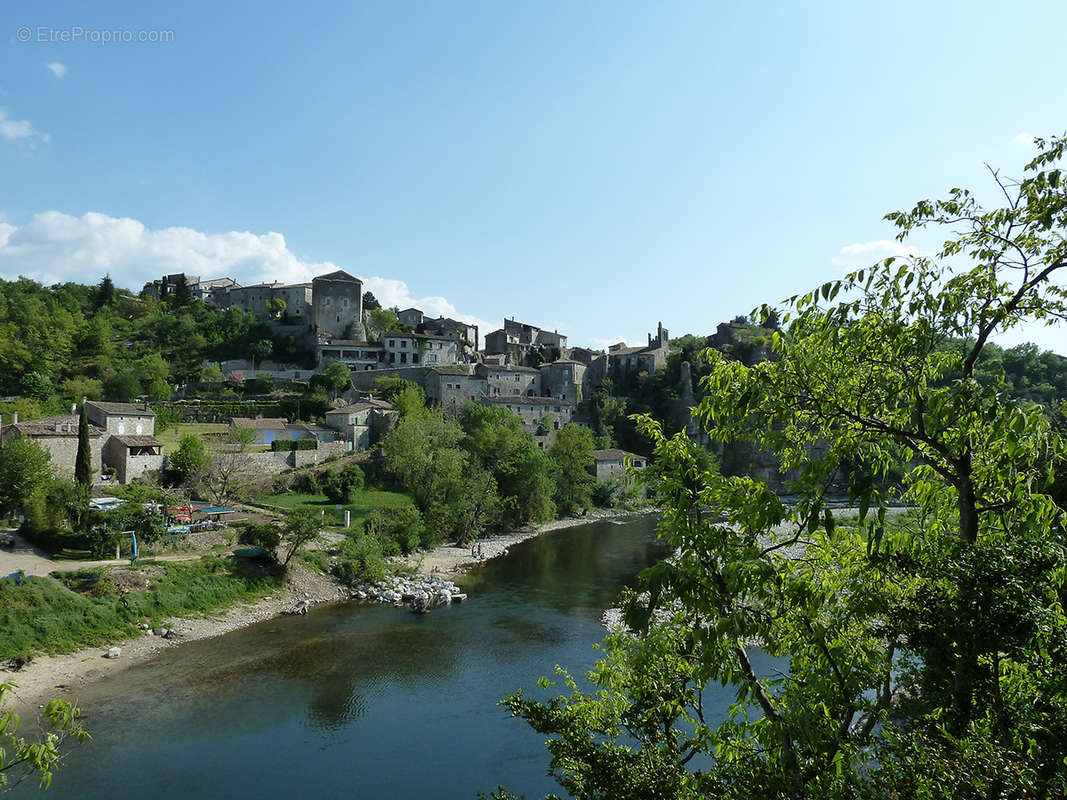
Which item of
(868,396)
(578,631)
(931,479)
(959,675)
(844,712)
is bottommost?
(578,631)

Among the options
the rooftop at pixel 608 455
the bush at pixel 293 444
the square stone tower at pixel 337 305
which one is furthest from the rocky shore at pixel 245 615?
the square stone tower at pixel 337 305

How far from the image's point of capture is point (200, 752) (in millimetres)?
12812

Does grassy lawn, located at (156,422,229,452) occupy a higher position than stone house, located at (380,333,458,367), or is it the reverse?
stone house, located at (380,333,458,367)

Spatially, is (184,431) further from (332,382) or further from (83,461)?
(332,382)

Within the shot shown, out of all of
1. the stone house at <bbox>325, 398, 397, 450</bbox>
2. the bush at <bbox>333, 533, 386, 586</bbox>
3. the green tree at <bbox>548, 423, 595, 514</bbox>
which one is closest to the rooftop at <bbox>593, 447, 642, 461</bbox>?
the green tree at <bbox>548, 423, 595, 514</bbox>

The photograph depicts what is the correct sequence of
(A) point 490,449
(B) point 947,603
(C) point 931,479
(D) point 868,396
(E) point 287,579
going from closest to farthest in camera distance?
(B) point 947,603, (D) point 868,396, (C) point 931,479, (E) point 287,579, (A) point 490,449

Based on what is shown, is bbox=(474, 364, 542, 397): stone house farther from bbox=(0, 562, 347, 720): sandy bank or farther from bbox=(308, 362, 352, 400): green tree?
bbox=(0, 562, 347, 720): sandy bank

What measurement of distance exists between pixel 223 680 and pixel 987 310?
18.2 metres

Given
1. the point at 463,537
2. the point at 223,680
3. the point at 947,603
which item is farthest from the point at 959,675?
the point at 463,537

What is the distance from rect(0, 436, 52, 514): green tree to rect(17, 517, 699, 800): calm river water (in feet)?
33.9

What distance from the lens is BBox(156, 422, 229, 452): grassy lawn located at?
109 feet

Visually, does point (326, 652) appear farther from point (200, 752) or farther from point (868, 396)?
point (868, 396)

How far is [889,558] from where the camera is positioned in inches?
144

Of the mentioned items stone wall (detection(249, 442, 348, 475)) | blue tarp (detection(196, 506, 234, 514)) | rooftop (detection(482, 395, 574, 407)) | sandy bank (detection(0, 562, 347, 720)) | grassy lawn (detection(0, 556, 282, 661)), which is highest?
rooftop (detection(482, 395, 574, 407))
